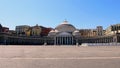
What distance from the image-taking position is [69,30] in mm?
197000

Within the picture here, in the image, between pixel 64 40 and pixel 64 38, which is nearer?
pixel 64 38

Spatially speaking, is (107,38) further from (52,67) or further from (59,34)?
(52,67)

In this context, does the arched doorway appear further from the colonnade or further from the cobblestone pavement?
the cobblestone pavement

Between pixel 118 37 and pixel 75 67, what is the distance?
142m

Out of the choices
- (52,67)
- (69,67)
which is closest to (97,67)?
(69,67)

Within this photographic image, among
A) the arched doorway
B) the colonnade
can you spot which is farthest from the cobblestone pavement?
the arched doorway

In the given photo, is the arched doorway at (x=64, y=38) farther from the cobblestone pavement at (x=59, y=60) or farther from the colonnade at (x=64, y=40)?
the cobblestone pavement at (x=59, y=60)

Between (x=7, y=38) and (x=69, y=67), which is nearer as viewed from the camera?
(x=69, y=67)

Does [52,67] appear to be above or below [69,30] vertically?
below

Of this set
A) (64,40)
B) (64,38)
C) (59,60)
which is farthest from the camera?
(64,40)

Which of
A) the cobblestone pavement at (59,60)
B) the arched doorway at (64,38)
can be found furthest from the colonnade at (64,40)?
the cobblestone pavement at (59,60)

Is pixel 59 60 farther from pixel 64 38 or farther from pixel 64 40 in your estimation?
pixel 64 40

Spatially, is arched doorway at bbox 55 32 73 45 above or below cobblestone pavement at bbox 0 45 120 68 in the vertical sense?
above

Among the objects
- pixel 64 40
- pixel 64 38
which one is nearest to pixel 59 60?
pixel 64 38
